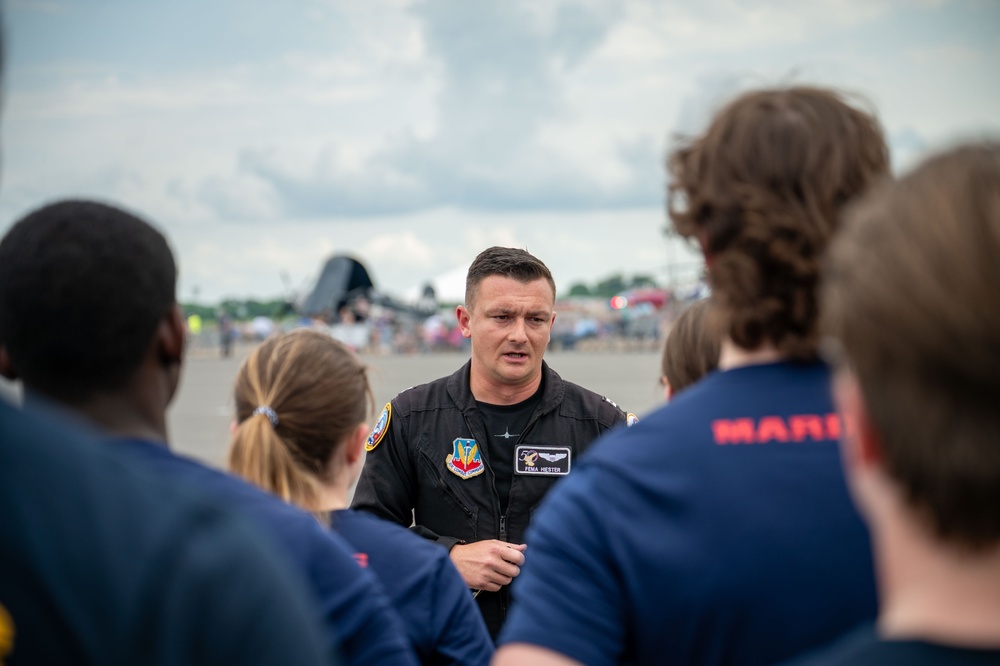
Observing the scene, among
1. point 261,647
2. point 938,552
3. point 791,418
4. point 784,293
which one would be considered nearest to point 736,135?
point 784,293

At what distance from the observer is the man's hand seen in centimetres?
391

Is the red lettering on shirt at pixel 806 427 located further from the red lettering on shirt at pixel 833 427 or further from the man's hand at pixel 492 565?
the man's hand at pixel 492 565

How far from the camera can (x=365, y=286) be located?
57344 mm

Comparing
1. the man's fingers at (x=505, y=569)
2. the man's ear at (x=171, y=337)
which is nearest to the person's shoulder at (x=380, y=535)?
the man's ear at (x=171, y=337)

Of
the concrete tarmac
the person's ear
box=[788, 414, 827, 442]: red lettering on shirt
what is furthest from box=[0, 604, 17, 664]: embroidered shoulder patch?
the concrete tarmac

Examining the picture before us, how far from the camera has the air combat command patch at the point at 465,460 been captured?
4.30 m

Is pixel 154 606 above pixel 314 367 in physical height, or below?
below

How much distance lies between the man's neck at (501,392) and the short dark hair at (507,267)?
1.68ft

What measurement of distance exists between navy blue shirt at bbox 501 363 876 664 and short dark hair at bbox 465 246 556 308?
10.3ft

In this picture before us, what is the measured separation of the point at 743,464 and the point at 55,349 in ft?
3.87

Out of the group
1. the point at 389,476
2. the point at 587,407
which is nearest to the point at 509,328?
the point at 587,407

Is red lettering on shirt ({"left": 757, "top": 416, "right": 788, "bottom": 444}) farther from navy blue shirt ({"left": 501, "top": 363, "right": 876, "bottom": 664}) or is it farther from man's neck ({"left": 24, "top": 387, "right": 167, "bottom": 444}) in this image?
man's neck ({"left": 24, "top": 387, "right": 167, "bottom": 444})

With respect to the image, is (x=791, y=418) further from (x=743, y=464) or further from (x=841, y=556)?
(x=841, y=556)

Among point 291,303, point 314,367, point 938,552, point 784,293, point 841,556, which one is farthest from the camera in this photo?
point 291,303
